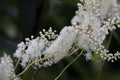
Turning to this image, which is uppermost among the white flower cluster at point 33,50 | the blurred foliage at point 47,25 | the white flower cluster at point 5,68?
the blurred foliage at point 47,25

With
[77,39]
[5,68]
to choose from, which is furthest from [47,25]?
[5,68]

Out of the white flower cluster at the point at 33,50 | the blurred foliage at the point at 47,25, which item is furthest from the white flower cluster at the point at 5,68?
the blurred foliage at the point at 47,25

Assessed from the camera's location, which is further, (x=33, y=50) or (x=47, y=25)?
(x=47, y=25)

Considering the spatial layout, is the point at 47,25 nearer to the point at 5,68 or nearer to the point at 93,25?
the point at 93,25

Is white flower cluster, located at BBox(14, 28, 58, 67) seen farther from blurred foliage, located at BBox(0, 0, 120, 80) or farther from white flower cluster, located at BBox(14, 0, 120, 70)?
blurred foliage, located at BBox(0, 0, 120, 80)

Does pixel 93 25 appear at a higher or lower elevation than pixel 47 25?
lower

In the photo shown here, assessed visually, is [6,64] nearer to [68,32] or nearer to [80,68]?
[68,32]

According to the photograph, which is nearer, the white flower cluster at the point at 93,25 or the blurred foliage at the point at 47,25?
the white flower cluster at the point at 93,25

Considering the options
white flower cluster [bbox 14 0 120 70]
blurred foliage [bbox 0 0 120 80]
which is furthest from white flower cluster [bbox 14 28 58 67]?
blurred foliage [bbox 0 0 120 80]

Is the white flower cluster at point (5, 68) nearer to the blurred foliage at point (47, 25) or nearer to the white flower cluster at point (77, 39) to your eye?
the white flower cluster at point (77, 39)

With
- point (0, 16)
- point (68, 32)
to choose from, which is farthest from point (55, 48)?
point (0, 16)
